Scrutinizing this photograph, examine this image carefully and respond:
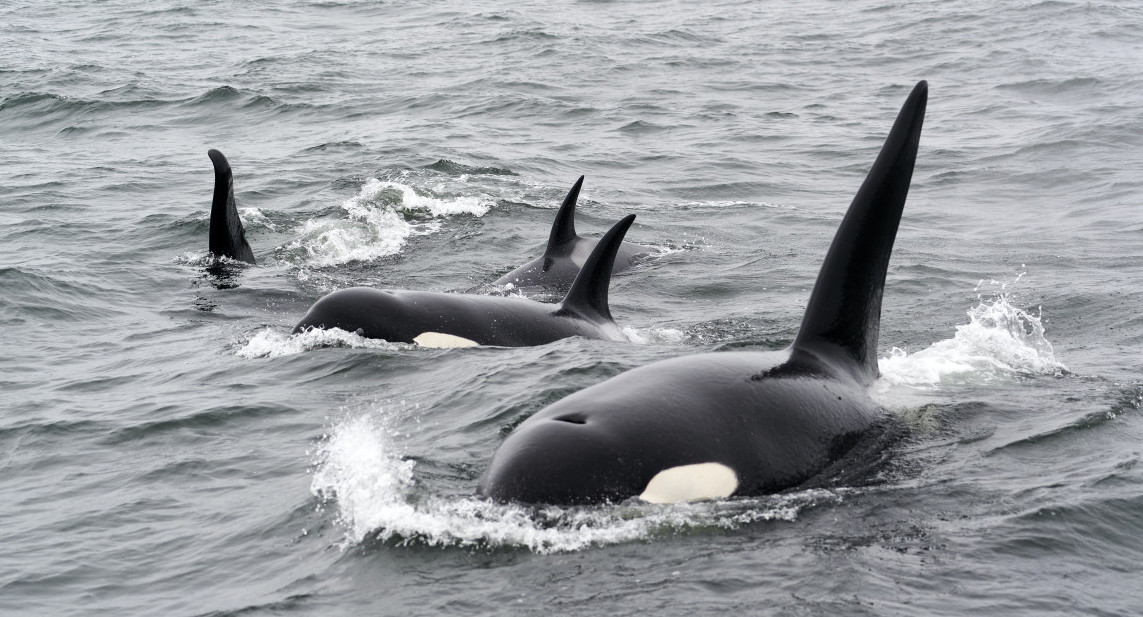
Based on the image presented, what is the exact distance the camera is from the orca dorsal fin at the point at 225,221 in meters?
15.0

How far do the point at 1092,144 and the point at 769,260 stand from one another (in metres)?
9.47

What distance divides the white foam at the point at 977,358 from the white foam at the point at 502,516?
226cm

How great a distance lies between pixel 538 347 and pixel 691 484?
4.27m

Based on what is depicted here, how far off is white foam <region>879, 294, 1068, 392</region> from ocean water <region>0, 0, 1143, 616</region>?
5 centimetres

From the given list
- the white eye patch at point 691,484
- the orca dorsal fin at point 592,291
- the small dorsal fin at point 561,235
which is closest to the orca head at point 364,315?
the orca dorsal fin at point 592,291

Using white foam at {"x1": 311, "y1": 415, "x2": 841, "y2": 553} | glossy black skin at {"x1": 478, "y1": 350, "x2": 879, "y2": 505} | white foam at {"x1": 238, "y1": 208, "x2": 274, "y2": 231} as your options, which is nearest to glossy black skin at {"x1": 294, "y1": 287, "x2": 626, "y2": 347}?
white foam at {"x1": 311, "y1": 415, "x2": 841, "y2": 553}

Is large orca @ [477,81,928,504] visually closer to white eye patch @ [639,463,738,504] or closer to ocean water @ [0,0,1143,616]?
white eye patch @ [639,463,738,504]

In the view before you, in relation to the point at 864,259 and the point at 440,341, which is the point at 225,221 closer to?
the point at 440,341

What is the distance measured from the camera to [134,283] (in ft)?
51.0

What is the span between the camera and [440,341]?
10.8 m

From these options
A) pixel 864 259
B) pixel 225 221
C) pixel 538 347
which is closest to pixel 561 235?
pixel 538 347

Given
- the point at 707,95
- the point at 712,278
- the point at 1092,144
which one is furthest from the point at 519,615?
the point at 707,95

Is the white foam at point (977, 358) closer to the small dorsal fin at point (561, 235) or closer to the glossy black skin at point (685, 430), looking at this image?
the glossy black skin at point (685, 430)

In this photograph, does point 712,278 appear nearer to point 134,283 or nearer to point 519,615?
point 134,283
